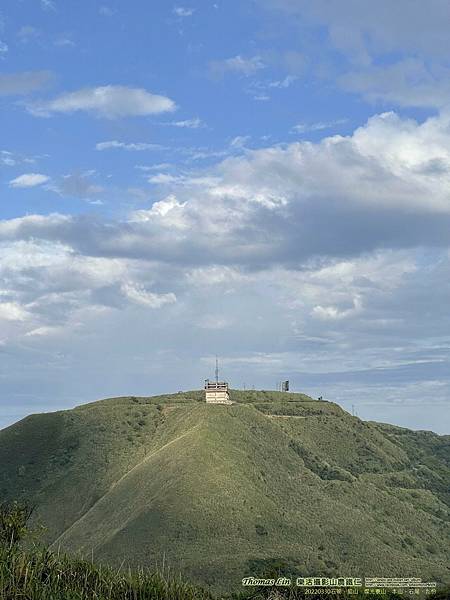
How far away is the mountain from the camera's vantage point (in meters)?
91.1

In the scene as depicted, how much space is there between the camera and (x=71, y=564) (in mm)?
51625

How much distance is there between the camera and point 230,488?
106062 millimetres

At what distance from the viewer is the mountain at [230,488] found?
9112 cm

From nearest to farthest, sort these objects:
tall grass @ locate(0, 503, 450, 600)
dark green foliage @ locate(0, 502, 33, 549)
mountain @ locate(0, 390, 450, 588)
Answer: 1. tall grass @ locate(0, 503, 450, 600)
2. dark green foliage @ locate(0, 502, 33, 549)
3. mountain @ locate(0, 390, 450, 588)

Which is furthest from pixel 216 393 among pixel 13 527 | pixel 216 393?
pixel 13 527

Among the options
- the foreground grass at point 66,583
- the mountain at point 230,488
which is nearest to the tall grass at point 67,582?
the foreground grass at point 66,583

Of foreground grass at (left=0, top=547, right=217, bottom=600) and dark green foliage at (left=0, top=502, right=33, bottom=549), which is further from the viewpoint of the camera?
dark green foliage at (left=0, top=502, right=33, bottom=549)

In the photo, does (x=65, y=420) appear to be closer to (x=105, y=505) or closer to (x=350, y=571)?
(x=105, y=505)

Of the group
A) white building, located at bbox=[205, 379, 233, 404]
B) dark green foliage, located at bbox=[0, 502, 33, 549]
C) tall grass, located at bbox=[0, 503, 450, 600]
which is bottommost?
tall grass, located at bbox=[0, 503, 450, 600]

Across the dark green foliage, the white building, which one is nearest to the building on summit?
the white building

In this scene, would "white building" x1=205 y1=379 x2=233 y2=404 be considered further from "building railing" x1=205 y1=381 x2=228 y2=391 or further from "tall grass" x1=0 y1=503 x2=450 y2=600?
"tall grass" x1=0 y1=503 x2=450 y2=600

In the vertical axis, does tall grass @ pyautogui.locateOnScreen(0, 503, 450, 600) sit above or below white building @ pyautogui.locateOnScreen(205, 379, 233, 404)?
below

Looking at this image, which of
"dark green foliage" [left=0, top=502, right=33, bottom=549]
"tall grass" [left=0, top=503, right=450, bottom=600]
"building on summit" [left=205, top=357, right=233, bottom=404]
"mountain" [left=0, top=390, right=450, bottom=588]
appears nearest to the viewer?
"tall grass" [left=0, top=503, right=450, bottom=600]

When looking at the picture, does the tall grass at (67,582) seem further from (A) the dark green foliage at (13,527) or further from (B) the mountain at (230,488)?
(B) the mountain at (230,488)
